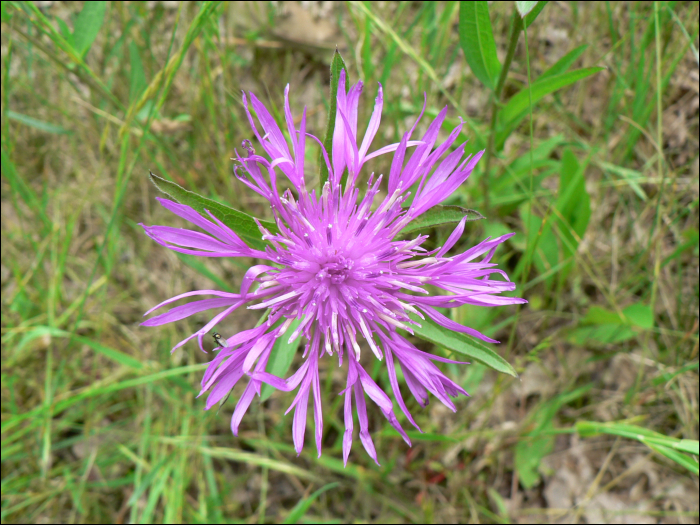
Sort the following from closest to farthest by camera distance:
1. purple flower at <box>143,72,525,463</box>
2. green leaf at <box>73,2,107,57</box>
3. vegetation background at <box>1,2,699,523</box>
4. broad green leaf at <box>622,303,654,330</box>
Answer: purple flower at <box>143,72,525,463</box> < green leaf at <box>73,2,107,57</box> < broad green leaf at <box>622,303,654,330</box> < vegetation background at <box>1,2,699,523</box>

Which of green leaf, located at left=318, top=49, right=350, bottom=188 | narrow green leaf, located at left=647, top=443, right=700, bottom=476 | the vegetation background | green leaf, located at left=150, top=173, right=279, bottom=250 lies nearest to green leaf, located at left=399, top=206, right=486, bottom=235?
green leaf, located at left=318, top=49, right=350, bottom=188

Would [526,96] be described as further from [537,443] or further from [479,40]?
[537,443]

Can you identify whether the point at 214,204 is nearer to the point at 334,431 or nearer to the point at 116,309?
the point at 334,431

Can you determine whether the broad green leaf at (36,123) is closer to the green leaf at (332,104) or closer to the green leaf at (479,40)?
the green leaf at (332,104)

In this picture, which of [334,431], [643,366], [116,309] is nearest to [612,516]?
[643,366]

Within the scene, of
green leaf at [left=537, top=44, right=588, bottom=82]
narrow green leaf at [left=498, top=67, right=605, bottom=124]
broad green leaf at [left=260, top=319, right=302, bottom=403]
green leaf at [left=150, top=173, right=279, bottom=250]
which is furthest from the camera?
green leaf at [left=537, top=44, right=588, bottom=82]

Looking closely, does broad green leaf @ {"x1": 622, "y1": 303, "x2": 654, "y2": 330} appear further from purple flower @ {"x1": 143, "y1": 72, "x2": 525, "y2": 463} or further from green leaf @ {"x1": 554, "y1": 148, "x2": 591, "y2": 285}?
purple flower @ {"x1": 143, "y1": 72, "x2": 525, "y2": 463}
